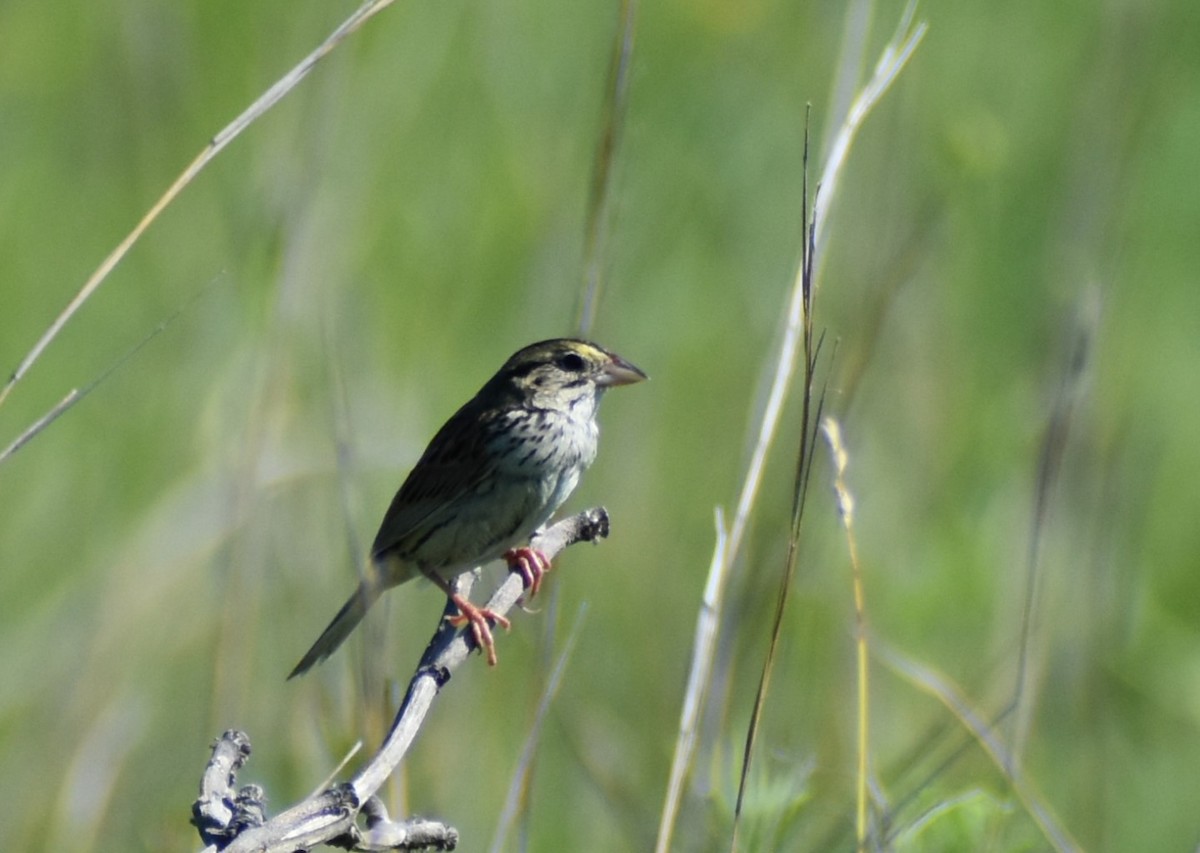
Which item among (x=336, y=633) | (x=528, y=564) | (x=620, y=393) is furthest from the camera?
(x=620, y=393)

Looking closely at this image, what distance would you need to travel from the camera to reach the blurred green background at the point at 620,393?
14.5 ft

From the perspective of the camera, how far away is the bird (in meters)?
4.67

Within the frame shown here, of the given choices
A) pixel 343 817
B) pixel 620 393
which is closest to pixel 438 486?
pixel 620 393

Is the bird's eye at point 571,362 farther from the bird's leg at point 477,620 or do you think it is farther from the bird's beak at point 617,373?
the bird's leg at point 477,620

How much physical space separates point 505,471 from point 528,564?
29 centimetres

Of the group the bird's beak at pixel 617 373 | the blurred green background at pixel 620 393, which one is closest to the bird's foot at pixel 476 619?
the blurred green background at pixel 620 393

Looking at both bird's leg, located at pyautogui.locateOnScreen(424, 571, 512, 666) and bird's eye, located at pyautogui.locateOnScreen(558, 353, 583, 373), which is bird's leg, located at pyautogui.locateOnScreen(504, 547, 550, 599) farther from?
bird's eye, located at pyautogui.locateOnScreen(558, 353, 583, 373)

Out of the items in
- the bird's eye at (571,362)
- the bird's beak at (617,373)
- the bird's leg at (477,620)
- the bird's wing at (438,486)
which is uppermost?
the bird's eye at (571,362)

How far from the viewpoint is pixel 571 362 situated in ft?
15.9

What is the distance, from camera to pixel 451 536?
470 cm

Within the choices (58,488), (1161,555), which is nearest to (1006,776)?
(1161,555)

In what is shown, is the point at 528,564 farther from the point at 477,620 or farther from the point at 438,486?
the point at 477,620

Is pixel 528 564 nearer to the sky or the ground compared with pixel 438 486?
nearer to the ground

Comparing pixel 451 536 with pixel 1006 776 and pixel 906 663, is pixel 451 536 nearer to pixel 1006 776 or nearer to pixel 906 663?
pixel 906 663
